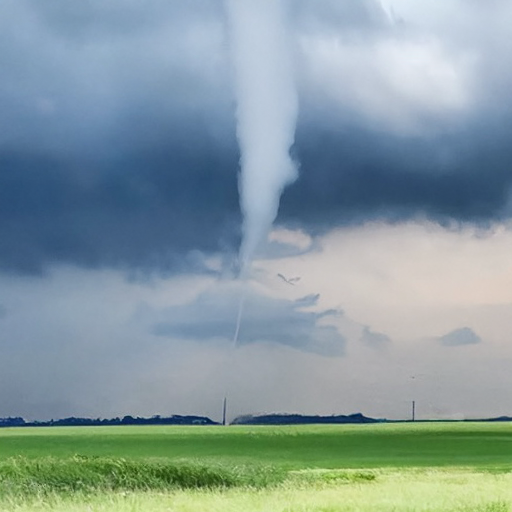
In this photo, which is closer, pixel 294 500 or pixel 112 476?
pixel 294 500

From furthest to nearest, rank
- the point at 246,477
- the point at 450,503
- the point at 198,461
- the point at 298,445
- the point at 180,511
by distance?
the point at 298,445 < the point at 198,461 < the point at 246,477 < the point at 450,503 < the point at 180,511

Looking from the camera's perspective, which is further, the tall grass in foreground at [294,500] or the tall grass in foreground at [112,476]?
the tall grass in foreground at [112,476]

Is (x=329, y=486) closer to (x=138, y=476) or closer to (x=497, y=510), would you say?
(x=138, y=476)

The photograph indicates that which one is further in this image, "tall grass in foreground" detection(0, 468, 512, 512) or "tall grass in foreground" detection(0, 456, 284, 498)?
"tall grass in foreground" detection(0, 456, 284, 498)

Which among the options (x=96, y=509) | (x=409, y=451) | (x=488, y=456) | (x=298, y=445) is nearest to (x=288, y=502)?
(x=96, y=509)

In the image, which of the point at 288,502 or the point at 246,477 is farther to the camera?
the point at 246,477

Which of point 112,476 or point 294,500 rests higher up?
point 112,476

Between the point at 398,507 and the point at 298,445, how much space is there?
75.0 meters

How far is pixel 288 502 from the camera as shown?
26.7 metres

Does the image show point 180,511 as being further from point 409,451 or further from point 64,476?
point 409,451

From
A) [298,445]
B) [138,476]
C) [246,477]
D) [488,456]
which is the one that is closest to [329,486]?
[246,477]

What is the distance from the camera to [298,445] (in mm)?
98625

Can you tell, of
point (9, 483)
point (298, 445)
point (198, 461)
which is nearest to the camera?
point (9, 483)

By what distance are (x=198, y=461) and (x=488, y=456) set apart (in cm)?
4863
